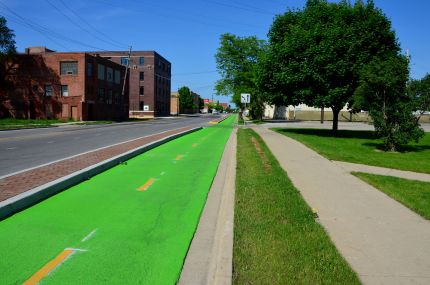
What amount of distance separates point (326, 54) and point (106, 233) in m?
23.9

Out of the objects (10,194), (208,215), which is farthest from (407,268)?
(10,194)

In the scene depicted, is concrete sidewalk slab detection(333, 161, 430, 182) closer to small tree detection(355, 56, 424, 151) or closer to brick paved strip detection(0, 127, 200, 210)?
small tree detection(355, 56, 424, 151)

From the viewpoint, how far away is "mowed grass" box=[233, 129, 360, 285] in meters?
4.43

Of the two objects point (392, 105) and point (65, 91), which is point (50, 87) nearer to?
point (65, 91)

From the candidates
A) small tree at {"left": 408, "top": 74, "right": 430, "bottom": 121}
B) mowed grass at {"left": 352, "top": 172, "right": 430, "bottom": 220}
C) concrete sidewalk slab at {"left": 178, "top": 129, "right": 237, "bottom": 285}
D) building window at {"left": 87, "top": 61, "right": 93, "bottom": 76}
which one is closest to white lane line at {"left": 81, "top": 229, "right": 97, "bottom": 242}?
concrete sidewalk slab at {"left": 178, "top": 129, "right": 237, "bottom": 285}

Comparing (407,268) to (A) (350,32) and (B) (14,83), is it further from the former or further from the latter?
(B) (14,83)

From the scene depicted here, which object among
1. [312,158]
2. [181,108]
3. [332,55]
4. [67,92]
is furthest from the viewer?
[181,108]

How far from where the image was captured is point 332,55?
27.4 meters

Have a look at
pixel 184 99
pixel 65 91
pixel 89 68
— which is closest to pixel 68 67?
pixel 89 68

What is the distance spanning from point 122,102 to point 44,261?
67729mm

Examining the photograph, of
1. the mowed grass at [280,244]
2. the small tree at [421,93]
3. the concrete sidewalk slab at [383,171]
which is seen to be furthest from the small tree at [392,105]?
the mowed grass at [280,244]

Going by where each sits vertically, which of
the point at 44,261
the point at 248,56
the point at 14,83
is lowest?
the point at 44,261

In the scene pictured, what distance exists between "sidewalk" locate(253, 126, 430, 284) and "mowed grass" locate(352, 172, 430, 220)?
0.19m

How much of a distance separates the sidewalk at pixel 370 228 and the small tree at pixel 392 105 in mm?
9273
